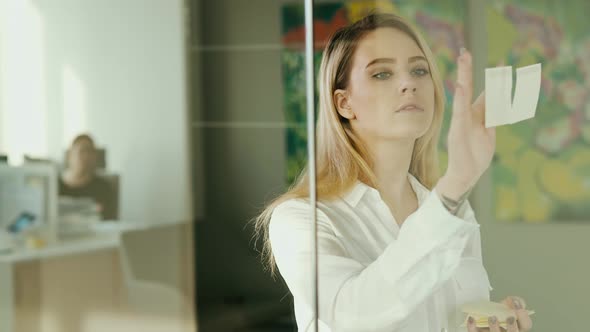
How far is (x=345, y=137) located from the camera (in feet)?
7.09

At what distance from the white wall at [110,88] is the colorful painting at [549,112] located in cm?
90

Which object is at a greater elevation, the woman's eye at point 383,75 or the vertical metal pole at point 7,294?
the woman's eye at point 383,75

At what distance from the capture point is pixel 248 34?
2289 mm

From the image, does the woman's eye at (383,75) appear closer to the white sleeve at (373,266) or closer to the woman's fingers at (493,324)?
the white sleeve at (373,266)

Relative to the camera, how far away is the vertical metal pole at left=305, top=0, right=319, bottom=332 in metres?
2.17

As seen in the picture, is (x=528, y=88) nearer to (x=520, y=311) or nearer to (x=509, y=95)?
(x=509, y=95)

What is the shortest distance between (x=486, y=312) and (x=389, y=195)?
0.37 meters

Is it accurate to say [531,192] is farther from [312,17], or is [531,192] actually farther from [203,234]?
[203,234]

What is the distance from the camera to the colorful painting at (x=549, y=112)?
1973mm

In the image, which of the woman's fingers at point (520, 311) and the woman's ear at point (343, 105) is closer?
the woman's fingers at point (520, 311)

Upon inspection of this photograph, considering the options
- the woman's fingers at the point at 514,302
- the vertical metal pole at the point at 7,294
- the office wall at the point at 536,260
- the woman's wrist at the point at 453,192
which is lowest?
the vertical metal pole at the point at 7,294

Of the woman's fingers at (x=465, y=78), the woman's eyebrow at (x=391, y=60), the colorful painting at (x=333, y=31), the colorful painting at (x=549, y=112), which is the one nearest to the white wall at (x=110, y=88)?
the colorful painting at (x=333, y=31)

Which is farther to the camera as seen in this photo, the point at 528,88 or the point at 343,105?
the point at 343,105

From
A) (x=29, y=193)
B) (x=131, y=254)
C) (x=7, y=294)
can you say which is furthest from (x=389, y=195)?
(x=7, y=294)
